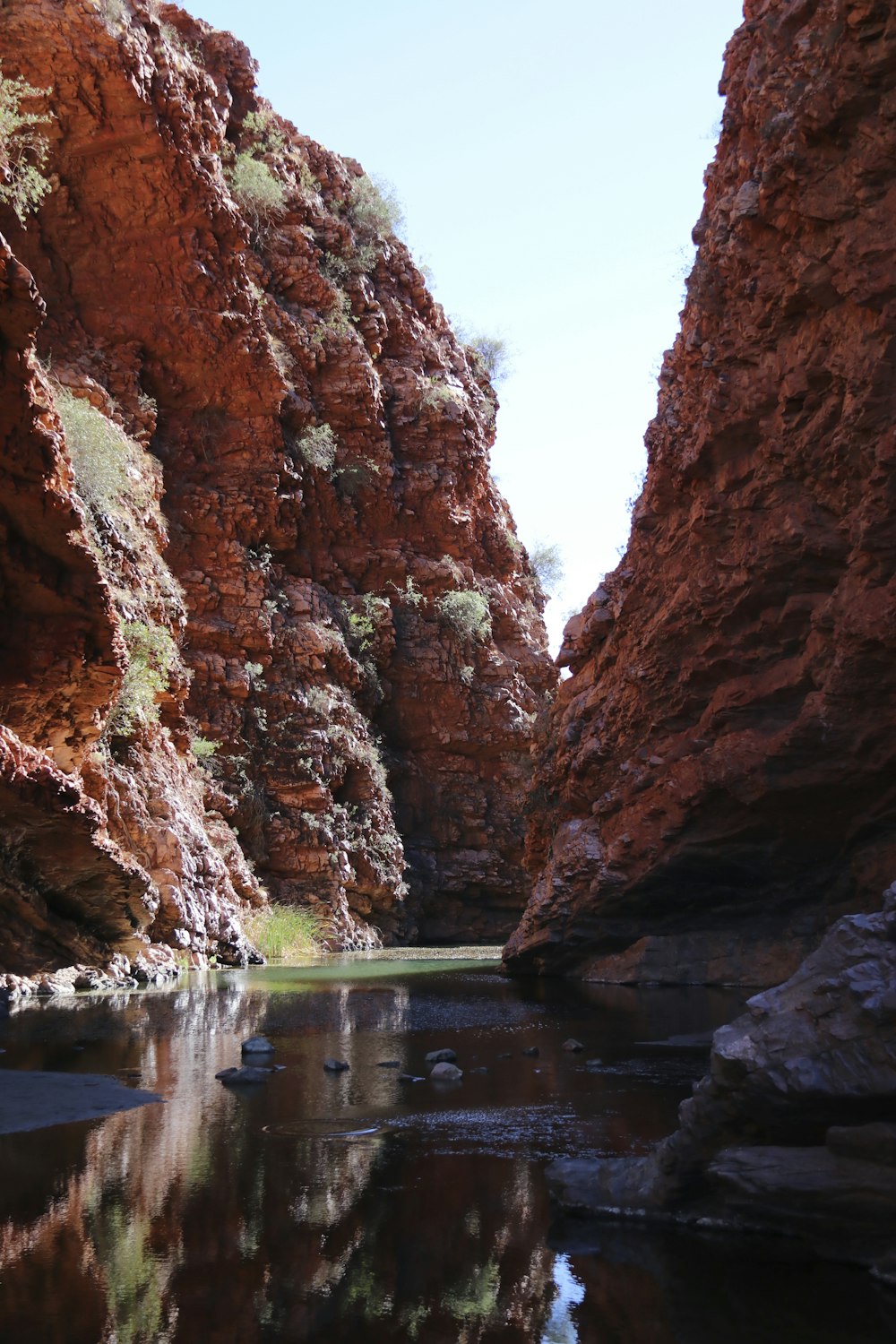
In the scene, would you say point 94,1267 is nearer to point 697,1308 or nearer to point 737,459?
point 697,1308

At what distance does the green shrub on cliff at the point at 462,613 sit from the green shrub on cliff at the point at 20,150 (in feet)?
62.7

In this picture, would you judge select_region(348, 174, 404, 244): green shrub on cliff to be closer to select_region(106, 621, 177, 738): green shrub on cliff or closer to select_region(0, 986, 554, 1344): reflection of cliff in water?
select_region(106, 621, 177, 738): green shrub on cliff

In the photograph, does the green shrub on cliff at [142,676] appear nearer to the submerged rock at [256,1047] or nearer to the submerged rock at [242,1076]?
the submerged rock at [256,1047]

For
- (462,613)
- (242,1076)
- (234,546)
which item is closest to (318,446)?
(234,546)

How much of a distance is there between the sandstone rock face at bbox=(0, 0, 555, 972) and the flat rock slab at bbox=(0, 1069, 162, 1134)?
732cm

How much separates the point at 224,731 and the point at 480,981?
14746mm

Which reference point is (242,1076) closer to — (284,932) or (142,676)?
(142,676)

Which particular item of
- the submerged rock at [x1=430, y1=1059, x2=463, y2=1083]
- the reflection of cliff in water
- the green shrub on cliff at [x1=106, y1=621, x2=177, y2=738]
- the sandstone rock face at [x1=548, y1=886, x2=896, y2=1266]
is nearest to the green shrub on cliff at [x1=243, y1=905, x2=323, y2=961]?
the green shrub on cliff at [x1=106, y1=621, x2=177, y2=738]

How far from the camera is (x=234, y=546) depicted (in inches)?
1337

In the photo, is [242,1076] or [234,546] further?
[234,546]

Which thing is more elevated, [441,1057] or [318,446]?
[318,446]

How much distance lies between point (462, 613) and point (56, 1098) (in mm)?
33826

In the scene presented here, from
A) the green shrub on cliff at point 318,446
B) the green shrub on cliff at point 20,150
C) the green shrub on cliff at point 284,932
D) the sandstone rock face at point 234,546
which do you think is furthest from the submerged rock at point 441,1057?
the green shrub on cliff at point 318,446

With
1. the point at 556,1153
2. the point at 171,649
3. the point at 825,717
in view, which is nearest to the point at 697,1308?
the point at 556,1153
